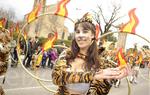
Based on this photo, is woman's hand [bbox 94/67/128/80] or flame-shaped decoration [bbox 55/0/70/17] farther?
flame-shaped decoration [bbox 55/0/70/17]

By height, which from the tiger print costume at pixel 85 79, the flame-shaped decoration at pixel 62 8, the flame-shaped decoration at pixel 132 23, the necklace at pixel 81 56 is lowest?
the tiger print costume at pixel 85 79

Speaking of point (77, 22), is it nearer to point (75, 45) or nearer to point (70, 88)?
point (75, 45)

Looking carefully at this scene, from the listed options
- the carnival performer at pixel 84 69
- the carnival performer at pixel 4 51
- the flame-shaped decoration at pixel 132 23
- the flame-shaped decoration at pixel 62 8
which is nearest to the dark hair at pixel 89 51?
the carnival performer at pixel 84 69

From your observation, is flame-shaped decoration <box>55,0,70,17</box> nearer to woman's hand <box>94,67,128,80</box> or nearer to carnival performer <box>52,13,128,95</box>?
carnival performer <box>52,13,128,95</box>

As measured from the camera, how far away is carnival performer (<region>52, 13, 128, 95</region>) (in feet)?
11.8

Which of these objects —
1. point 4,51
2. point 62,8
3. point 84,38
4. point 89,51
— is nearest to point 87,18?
point 84,38

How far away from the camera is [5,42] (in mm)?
5527

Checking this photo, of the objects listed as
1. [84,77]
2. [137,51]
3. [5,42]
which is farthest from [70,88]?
[137,51]

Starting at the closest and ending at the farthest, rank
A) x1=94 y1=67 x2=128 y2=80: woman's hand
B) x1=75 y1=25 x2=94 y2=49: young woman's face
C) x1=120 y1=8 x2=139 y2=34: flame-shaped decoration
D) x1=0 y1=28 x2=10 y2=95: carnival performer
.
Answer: x1=94 y1=67 x2=128 y2=80: woman's hand, x1=75 y1=25 x2=94 y2=49: young woman's face, x1=120 y1=8 x2=139 y2=34: flame-shaped decoration, x1=0 y1=28 x2=10 y2=95: carnival performer

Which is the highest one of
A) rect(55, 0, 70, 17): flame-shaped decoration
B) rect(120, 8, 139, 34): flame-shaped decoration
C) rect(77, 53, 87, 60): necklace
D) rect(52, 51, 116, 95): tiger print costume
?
rect(55, 0, 70, 17): flame-shaped decoration

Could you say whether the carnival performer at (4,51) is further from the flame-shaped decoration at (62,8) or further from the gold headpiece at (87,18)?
the gold headpiece at (87,18)

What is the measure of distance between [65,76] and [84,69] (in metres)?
0.16

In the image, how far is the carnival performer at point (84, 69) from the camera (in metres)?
3.61

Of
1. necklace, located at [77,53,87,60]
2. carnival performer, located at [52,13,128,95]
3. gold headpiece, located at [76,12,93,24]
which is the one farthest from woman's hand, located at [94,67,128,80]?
gold headpiece, located at [76,12,93,24]
